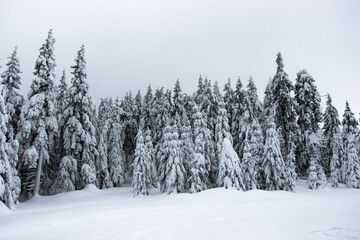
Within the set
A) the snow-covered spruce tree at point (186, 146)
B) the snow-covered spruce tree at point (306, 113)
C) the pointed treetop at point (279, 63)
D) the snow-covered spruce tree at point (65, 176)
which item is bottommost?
the snow-covered spruce tree at point (65, 176)

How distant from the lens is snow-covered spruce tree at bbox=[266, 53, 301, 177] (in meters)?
31.1

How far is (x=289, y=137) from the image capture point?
100 ft

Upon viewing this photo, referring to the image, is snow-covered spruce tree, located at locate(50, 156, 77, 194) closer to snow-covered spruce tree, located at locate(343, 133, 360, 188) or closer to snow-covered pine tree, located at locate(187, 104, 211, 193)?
snow-covered pine tree, located at locate(187, 104, 211, 193)

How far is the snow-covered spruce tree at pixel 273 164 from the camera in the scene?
25328mm

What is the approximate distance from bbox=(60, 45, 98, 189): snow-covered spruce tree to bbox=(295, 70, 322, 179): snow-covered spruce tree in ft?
90.8

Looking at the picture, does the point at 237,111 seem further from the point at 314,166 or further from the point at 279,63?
the point at 314,166

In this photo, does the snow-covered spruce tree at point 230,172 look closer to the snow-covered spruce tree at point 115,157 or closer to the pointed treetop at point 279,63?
the pointed treetop at point 279,63

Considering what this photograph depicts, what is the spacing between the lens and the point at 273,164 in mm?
25188

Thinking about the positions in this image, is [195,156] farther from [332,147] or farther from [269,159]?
[332,147]

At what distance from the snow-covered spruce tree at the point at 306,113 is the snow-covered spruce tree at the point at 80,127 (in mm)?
27673

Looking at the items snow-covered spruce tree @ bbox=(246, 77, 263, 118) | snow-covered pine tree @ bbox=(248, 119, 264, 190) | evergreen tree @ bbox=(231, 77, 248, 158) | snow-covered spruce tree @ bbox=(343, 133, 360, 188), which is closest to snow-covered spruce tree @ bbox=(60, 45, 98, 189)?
snow-covered pine tree @ bbox=(248, 119, 264, 190)

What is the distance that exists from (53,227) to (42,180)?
21045 mm

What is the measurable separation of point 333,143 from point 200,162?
21434 millimetres

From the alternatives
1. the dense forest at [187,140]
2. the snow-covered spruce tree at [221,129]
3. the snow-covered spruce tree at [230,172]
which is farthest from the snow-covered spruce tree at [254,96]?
the snow-covered spruce tree at [230,172]
